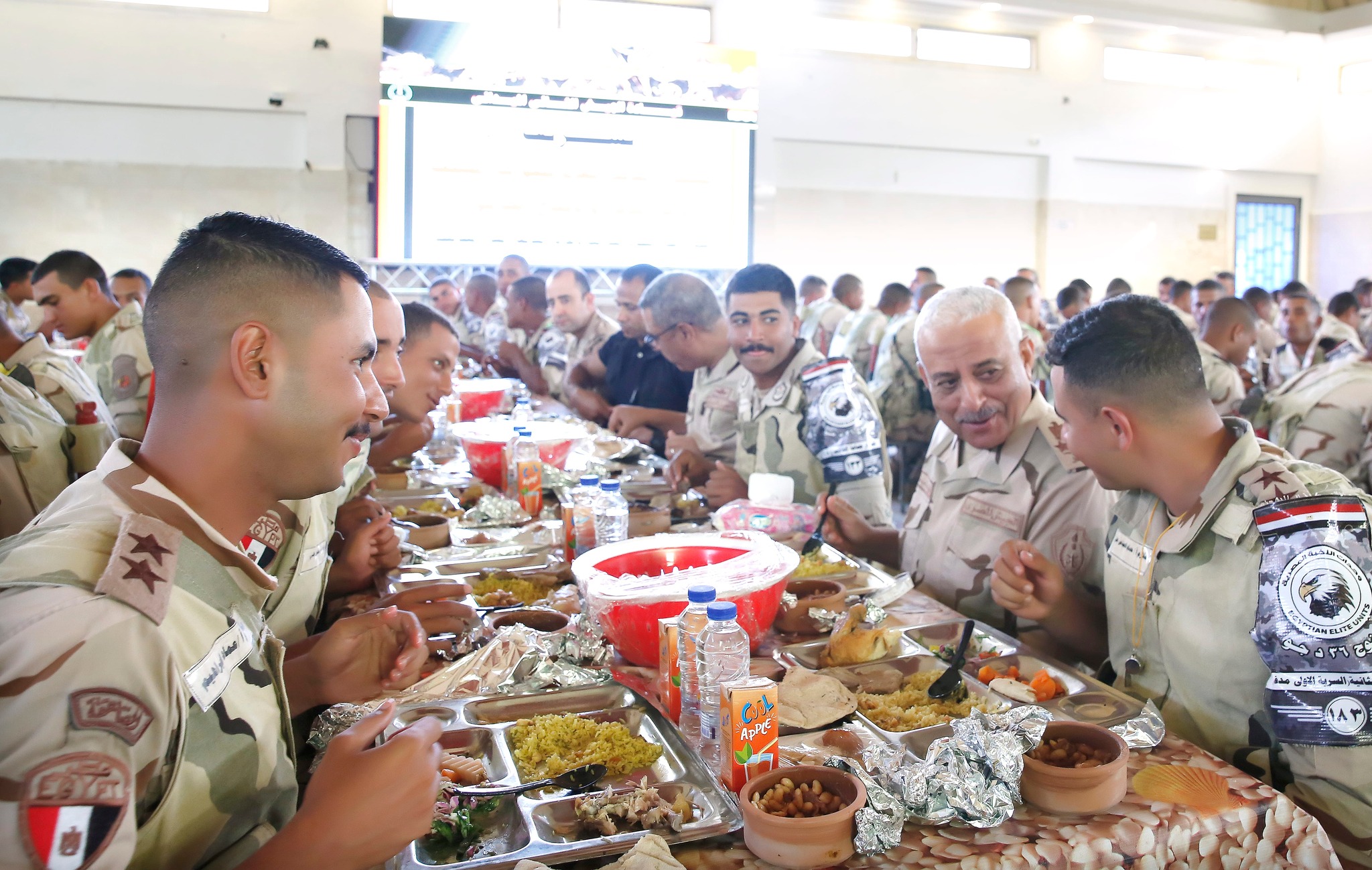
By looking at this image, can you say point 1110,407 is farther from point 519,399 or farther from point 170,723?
point 519,399

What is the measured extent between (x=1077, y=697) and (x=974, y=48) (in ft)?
41.3

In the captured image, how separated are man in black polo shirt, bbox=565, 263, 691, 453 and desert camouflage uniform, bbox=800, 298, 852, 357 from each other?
12.2 feet

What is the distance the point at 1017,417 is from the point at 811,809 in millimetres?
1432

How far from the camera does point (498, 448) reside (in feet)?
10.8

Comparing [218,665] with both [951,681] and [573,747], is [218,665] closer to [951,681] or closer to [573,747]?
[573,747]

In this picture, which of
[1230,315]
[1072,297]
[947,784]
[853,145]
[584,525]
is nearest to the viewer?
[947,784]

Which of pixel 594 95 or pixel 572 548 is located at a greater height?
pixel 594 95

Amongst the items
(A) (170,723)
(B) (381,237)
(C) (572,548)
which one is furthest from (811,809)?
(B) (381,237)

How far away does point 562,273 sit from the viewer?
6027mm

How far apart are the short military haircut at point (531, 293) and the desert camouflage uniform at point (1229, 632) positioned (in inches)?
207

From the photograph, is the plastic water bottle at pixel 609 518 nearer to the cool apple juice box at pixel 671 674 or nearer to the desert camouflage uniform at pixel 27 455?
the cool apple juice box at pixel 671 674

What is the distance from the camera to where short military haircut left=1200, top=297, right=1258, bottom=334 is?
5.60 meters

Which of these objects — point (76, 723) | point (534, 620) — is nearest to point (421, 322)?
point (534, 620)

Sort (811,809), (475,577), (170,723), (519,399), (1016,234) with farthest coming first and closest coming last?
1. (1016,234)
2. (519,399)
3. (475,577)
4. (811,809)
5. (170,723)
